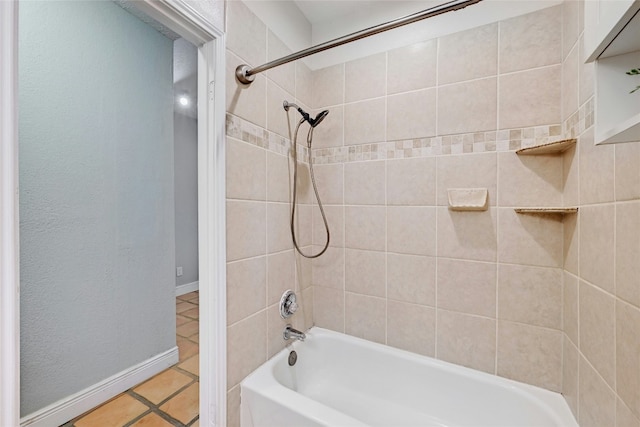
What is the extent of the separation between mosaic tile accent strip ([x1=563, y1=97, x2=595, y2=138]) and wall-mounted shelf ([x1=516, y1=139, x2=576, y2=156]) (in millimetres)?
39

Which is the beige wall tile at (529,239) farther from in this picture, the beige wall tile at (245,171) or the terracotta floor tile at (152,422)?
the terracotta floor tile at (152,422)

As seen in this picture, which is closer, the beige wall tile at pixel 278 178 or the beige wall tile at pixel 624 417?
the beige wall tile at pixel 624 417

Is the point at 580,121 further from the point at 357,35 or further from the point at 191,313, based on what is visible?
the point at 191,313

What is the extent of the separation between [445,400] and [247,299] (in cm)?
112

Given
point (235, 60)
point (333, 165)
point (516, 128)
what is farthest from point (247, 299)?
point (516, 128)

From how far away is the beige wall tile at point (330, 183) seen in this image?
1.63m

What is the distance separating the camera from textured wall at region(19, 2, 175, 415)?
4.31ft

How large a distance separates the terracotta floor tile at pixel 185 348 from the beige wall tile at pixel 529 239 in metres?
2.23

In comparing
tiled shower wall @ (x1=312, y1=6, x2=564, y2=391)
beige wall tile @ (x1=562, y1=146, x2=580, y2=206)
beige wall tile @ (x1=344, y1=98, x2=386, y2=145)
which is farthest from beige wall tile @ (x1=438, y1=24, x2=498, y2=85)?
beige wall tile @ (x1=562, y1=146, x2=580, y2=206)

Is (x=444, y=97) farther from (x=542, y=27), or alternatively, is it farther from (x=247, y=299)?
(x=247, y=299)

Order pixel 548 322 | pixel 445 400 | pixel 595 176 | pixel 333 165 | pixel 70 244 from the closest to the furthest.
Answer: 1. pixel 595 176
2. pixel 548 322
3. pixel 445 400
4. pixel 70 244
5. pixel 333 165

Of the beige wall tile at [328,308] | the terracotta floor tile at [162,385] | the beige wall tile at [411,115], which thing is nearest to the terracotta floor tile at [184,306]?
the terracotta floor tile at [162,385]

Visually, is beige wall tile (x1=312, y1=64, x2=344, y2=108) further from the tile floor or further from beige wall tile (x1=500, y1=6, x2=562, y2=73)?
A: the tile floor

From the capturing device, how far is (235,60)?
1143 mm
